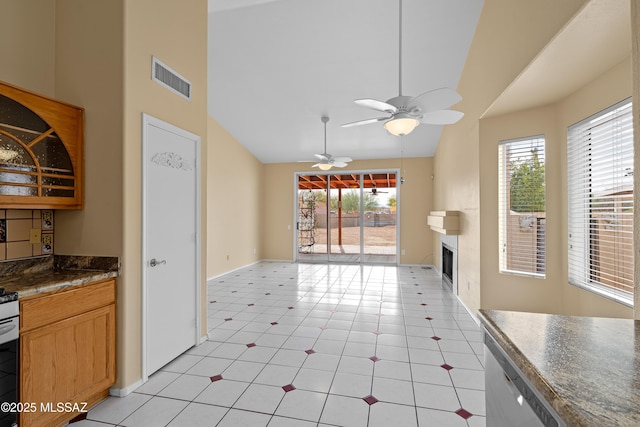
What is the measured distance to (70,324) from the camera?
1.92 m

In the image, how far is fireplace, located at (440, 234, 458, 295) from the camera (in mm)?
4863

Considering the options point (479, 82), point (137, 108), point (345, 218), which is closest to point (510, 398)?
point (137, 108)

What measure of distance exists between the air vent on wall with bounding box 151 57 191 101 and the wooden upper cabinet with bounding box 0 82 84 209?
649 millimetres

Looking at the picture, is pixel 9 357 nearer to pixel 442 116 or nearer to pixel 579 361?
pixel 579 361

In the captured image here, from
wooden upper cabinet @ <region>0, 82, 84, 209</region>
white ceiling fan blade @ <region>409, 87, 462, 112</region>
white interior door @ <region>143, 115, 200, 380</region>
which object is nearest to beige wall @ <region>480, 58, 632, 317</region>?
white ceiling fan blade @ <region>409, 87, 462, 112</region>

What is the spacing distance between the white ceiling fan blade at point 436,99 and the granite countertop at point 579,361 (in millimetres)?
1743

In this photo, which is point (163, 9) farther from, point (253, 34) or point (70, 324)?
point (70, 324)

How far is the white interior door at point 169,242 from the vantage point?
96.2 inches

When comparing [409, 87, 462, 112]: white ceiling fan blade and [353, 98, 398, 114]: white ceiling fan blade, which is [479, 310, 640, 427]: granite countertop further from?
[353, 98, 398, 114]: white ceiling fan blade

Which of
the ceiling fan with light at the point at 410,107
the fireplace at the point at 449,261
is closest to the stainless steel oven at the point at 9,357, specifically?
the ceiling fan with light at the point at 410,107

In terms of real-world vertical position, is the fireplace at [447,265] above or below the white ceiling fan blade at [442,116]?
below

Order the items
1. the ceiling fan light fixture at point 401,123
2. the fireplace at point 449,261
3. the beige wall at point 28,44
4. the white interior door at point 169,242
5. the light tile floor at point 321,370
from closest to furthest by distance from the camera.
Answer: the light tile floor at point 321,370
the beige wall at point 28,44
the white interior door at point 169,242
the ceiling fan light fixture at point 401,123
the fireplace at point 449,261

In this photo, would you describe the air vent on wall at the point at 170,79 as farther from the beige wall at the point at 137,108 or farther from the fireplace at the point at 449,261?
the fireplace at the point at 449,261

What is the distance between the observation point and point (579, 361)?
2.91 ft
